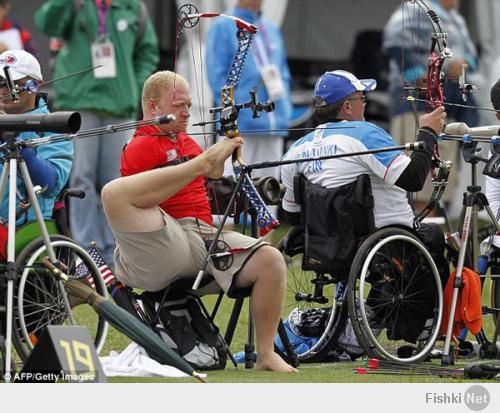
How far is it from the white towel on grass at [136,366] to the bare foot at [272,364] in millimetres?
538

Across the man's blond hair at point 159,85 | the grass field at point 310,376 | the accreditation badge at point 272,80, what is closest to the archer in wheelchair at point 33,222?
the man's blond hair at point 159,85

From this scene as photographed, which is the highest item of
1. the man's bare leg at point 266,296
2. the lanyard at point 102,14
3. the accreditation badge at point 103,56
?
the lanyard at point 102,14

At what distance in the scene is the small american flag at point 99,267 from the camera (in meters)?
7.30

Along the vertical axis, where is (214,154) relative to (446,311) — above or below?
above

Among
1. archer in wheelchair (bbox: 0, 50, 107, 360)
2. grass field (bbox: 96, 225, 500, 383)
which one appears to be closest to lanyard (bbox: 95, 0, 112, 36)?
grass field (bbox: 96, 225, 500, 383)

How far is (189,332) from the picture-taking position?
7203 mm

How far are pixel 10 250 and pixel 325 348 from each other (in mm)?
2001

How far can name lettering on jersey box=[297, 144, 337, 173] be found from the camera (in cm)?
736

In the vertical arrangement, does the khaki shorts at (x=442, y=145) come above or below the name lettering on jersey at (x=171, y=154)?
below

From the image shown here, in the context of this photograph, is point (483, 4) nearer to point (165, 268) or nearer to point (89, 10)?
point (89, 10)

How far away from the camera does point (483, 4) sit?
14523 millimetres

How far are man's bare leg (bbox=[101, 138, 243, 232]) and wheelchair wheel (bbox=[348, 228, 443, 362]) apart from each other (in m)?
0.90

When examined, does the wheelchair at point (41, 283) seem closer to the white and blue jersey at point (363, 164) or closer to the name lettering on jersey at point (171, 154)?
the name lettering on jersey at point (171, 154)
